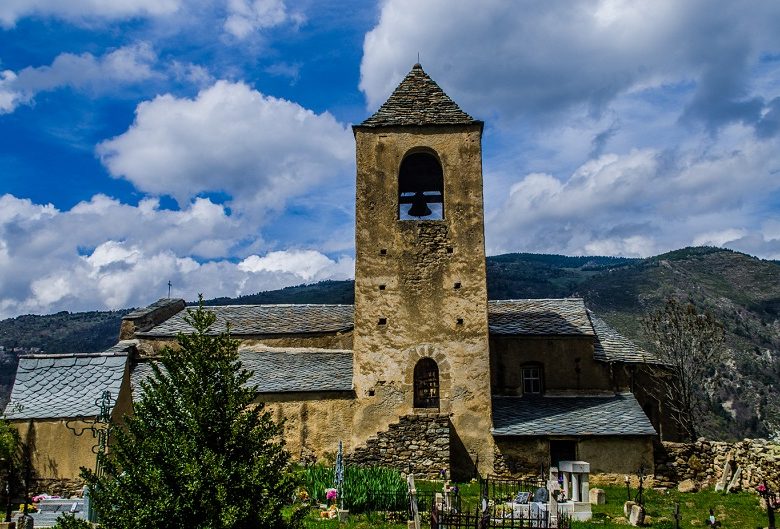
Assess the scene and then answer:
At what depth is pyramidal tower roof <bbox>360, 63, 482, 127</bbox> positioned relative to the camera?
22000mm

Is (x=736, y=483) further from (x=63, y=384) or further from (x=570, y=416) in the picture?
(x=63, y=384)

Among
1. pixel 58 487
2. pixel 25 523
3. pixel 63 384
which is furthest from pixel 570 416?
pixel 63 384

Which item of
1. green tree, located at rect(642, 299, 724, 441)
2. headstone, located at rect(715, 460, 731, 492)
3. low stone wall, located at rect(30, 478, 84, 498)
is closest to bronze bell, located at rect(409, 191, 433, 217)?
green tree, located at rect(642, 299, 724, 441)

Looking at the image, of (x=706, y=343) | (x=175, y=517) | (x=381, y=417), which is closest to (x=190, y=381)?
(x=175, y=517)

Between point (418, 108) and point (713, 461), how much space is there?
1525 centimetres

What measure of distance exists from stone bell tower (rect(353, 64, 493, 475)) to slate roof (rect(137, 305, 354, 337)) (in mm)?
4499

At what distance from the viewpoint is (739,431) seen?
63812 millimetres

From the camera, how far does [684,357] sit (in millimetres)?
28875

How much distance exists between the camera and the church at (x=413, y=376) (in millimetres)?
19906

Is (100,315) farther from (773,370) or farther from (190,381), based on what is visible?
(190,381)

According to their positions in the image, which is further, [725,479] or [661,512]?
[725,479]

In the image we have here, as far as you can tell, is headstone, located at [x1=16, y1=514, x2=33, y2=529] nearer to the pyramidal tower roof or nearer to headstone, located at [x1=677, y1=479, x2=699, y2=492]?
the pyramidal tower roof

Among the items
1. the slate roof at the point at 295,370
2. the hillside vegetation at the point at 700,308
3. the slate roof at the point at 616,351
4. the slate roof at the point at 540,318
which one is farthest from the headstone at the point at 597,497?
the hillside vegetation at the point at 700,308

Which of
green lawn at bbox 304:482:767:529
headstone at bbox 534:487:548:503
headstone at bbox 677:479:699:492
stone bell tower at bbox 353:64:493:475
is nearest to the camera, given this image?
green lawn at bbox 304:482:767:529
